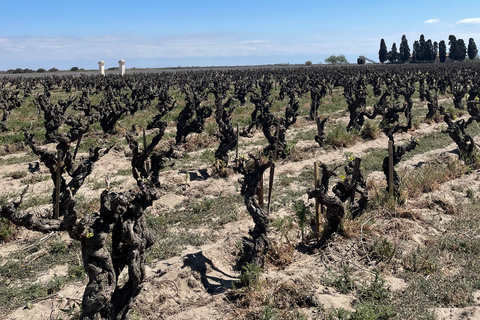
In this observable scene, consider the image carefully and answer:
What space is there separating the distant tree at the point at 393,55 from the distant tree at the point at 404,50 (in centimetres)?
160

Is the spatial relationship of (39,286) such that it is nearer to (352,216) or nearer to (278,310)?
(278,310)

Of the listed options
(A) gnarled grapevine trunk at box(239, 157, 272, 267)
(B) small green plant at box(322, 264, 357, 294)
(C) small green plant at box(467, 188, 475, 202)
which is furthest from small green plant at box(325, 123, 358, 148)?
(B) small green plant at box(322, 264, 357, 294)

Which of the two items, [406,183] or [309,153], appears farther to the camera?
[309,153]

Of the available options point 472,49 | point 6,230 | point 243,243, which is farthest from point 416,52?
point 6,230

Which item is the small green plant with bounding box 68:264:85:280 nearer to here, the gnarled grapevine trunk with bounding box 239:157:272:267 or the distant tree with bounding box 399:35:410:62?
the gnarled grapevine trunk with bounding box 239:157:272:267

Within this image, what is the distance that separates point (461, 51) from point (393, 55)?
17828 mm

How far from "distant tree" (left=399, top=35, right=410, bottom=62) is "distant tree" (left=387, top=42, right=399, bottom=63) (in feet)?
5.24

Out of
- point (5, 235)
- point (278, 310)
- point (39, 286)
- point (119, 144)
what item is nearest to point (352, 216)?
point (278, 310)

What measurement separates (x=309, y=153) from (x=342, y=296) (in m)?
8.87

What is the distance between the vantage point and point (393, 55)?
117 metres

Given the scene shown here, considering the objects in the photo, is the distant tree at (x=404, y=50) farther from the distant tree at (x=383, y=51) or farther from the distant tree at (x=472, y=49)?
the distant tree at (x=472, y=49)

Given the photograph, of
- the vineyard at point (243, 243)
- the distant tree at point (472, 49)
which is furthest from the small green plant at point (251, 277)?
the distant tree at point (472, 49)

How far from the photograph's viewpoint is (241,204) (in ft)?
30.6

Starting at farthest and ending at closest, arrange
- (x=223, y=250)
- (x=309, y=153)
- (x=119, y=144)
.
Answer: (x=119, y=144), (x=309, y=153), (x=223, y=250)
